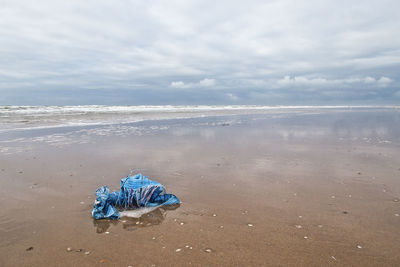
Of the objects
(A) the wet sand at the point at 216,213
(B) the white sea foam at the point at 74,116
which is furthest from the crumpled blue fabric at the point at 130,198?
(B) the white sea foam at the point at 74,116

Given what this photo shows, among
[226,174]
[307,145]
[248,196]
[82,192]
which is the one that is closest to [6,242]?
[82,192]

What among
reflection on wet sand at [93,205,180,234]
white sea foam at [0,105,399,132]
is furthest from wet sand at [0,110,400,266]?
white sea foam at [0,105,399,132]

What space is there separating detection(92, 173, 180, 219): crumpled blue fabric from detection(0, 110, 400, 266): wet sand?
0.87ft

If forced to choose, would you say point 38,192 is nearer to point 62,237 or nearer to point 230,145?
point 62,237

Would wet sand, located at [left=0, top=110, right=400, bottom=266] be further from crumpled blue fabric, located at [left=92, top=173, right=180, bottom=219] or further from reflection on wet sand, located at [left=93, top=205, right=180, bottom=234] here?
crumpled blue fabric, located at [left=92, top=173, right=180, bottom=219]

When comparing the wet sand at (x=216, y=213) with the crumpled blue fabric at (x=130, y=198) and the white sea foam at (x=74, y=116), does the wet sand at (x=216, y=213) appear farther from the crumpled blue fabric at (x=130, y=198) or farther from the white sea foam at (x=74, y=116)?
the white sea foam at (x=74, y=116)

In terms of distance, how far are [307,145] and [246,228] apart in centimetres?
862

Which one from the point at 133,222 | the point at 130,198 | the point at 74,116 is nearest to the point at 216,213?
the point at 133,222

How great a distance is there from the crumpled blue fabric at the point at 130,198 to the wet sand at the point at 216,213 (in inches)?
10.5

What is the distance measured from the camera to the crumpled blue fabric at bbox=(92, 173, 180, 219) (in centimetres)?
473

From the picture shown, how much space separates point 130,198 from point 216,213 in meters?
1.79

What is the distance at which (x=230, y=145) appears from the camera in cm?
1188

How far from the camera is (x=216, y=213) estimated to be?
4871 millimetres

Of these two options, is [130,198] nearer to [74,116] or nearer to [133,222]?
[133,222]
